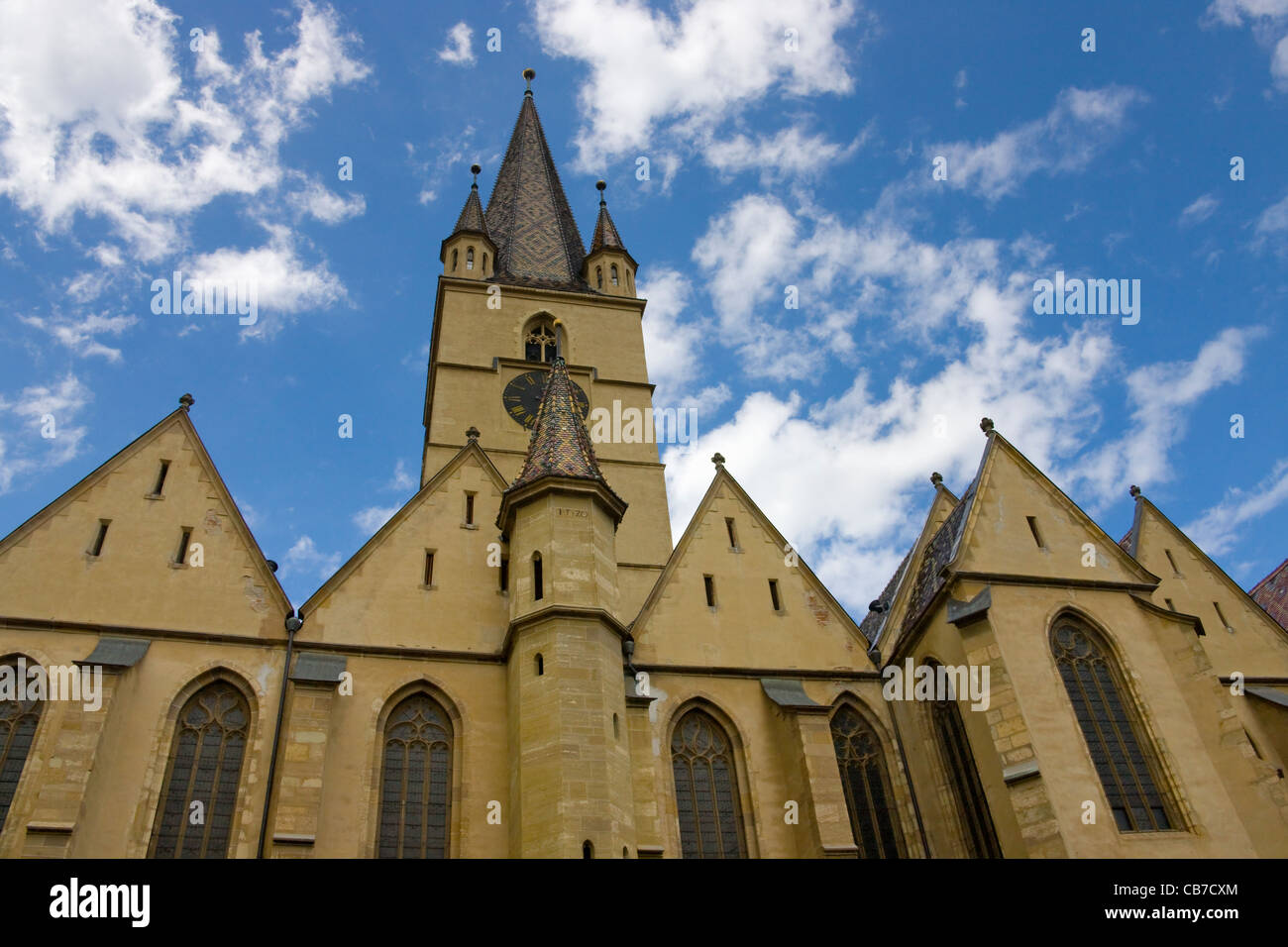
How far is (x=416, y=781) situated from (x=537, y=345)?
19409mm

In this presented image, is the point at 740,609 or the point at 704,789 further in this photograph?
the point at 740,609

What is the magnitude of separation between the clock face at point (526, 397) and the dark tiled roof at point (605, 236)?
8.31m

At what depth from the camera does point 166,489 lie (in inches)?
724

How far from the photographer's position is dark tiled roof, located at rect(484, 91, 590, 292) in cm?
3675

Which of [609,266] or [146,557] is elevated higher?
[609,266]

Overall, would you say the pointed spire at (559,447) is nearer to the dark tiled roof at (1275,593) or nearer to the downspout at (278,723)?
the downspout at (278,723)

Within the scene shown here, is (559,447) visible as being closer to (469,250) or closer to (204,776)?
(204,776)

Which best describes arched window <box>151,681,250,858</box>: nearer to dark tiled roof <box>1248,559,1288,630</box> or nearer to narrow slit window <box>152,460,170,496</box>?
narrow slit window <box>152,460,170,496</box>

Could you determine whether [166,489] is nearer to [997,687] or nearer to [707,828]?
[707,828]

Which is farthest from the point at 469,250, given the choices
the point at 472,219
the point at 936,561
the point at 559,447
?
the point at 936,561

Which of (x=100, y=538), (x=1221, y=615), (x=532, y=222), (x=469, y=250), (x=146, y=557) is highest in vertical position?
(x=532, y=222)

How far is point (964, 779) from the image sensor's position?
16875mm

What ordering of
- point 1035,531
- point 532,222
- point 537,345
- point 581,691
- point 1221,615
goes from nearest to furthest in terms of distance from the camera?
point 581,691
point 1035,531
point 1221,615
point 537,345
point 532,222

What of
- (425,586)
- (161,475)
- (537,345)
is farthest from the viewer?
(537,345)
